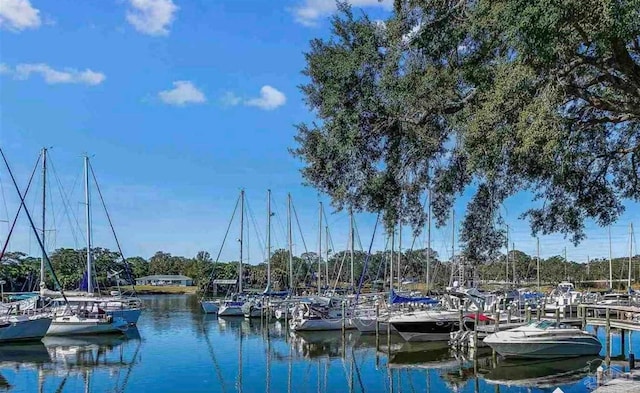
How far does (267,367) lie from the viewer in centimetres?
3108

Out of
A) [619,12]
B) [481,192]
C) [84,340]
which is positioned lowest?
[84,340]

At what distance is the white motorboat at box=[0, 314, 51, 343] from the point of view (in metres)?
37.9

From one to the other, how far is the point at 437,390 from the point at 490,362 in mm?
6182

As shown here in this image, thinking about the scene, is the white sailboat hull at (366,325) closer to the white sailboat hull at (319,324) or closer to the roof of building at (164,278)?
the white sailboat hull at (319,324)

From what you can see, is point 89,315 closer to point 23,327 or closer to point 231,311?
point 23,327

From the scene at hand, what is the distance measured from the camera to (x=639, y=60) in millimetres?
13320

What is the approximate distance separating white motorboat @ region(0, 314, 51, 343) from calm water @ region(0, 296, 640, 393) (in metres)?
0.91

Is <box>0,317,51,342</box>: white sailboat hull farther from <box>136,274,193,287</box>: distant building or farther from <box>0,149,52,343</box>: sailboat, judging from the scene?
<box>136,274,193,287</box>: distant building

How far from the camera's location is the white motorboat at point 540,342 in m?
28.7

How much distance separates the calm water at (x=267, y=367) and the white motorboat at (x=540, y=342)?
1.61 ft

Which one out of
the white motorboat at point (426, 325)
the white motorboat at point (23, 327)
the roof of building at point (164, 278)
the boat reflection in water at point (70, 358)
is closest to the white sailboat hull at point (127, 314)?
the boat reflection in water at point (70, 358)

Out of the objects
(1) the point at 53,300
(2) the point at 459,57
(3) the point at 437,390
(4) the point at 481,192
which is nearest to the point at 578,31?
(2) the point at 459,57

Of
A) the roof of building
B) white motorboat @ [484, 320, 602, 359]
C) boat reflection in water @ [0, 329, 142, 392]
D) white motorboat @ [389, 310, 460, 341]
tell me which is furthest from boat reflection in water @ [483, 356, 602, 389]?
the roof of building

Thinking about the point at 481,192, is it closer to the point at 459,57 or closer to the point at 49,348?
the point at 459,57
